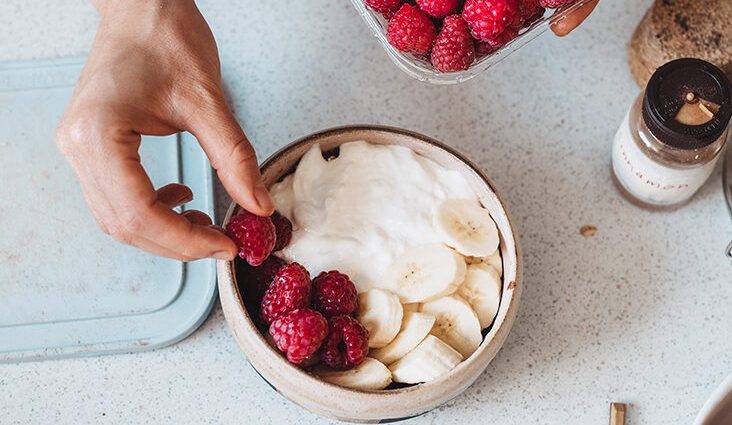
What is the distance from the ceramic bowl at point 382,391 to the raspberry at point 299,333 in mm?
16

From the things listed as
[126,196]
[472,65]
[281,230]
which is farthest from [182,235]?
[472,65]

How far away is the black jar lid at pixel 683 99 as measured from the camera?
102 centimetres

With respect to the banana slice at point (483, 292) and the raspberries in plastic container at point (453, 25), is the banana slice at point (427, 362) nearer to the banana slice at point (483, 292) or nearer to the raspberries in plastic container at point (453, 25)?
the banana slice at point (483, 292)

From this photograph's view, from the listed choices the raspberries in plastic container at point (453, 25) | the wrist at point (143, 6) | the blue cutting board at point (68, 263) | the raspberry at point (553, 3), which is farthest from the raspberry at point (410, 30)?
the blue cutting board at point (68, 263)

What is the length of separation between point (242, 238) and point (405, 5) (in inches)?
12.2

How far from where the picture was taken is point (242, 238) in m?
0.94

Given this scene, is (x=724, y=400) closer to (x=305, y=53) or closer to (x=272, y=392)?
(x=272, y=392)

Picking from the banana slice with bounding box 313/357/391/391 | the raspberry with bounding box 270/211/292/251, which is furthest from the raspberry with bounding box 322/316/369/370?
the raspberry with bounding box 270/211/292/251

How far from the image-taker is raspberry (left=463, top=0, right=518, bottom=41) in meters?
0.92

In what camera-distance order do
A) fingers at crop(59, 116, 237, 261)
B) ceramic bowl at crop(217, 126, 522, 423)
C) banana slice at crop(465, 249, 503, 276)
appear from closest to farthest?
fingers at crop(59, 116, 237, 261), ceramic bowl at crop(217, 126, 522, 423), banana slice at crop(465, 249, 503, 276)

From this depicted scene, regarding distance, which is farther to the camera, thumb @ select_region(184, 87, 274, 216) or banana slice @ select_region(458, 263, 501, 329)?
banana slice @ select_region(458, 263, 501, 329)

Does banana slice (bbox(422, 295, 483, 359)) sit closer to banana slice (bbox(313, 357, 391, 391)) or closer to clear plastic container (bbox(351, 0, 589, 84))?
banana slice (bbox(313, 357, 391, 391))

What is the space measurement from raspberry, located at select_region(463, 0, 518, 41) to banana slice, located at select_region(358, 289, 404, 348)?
0.30 m

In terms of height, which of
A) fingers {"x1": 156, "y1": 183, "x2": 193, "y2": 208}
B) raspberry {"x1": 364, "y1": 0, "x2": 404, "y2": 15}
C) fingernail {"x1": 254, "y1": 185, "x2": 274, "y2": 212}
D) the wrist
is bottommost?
fingers {"x1": 156, "y1": 183, "x2": 193, "y2": 208}
